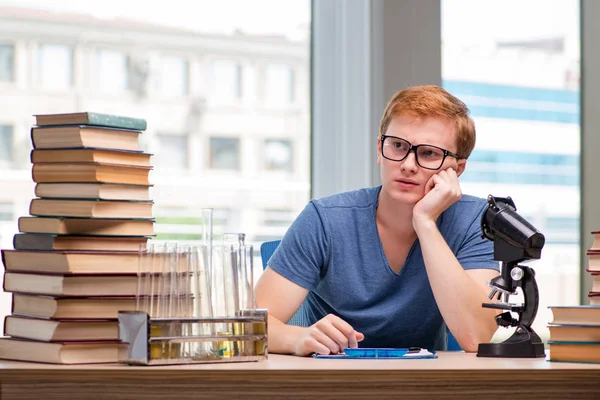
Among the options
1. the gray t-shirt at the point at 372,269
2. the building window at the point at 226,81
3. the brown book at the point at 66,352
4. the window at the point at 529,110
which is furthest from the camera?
the window at the point at 529,110

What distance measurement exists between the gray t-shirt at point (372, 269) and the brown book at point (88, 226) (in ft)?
2.17

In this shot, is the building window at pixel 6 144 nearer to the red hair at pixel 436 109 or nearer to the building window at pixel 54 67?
the building window at pixel 54 67

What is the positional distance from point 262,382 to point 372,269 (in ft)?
3.07

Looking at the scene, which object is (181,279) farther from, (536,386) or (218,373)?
(536,386)

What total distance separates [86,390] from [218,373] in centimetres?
21

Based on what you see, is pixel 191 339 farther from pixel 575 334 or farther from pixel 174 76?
pixel 174 76

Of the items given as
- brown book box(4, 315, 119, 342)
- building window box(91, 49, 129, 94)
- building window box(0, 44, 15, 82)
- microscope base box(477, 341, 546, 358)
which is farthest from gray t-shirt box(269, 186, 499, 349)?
building window box(0, 44, 15, 82)

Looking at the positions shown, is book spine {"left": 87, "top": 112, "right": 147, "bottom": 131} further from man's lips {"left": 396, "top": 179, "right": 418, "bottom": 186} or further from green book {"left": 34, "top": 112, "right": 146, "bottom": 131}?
man's lips {"left": 396, "top": 179, "right": 418, "bottom": 186}

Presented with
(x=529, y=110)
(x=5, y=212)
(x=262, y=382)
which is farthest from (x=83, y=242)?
(x=529, y=110)

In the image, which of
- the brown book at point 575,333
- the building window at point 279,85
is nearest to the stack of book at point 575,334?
the brown book at point 575,333

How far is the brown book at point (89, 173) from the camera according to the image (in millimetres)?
1498

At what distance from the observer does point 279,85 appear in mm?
2951

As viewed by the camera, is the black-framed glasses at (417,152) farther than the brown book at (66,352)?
Yes

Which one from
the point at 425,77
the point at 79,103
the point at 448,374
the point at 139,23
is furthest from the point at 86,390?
the point at 425,77
